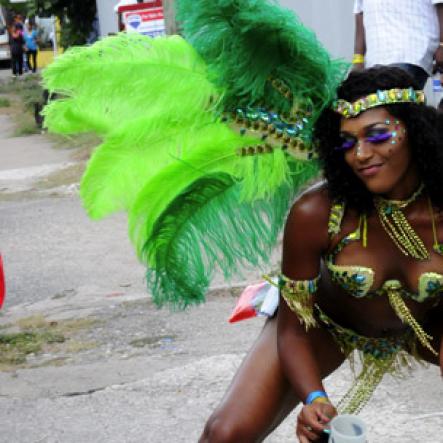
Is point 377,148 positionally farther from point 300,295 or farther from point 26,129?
point 26,129

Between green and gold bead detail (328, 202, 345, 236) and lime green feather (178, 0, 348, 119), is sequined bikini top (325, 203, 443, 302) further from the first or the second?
lime green feather (178, 0, 348, 119)

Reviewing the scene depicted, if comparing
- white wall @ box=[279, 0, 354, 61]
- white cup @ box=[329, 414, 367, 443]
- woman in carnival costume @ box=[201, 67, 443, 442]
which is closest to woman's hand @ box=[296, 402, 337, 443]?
woman in carnival costume @ box=[201, 67, 443, 442]

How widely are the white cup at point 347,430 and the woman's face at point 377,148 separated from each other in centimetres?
65

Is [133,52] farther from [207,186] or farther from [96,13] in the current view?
[96,13]

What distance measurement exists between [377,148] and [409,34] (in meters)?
2.53

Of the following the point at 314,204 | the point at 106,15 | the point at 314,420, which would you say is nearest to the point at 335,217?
the point at 314,204

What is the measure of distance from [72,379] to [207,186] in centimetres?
205

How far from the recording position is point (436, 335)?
3.04 meters

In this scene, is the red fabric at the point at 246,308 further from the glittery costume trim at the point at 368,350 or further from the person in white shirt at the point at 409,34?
the person in white shirt at the point at 409,34

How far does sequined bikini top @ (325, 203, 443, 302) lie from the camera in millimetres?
2811

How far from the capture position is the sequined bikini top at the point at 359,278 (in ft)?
9.22

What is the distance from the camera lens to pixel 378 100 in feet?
8.86

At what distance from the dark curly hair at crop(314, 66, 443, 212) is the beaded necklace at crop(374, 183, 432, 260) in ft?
0.14

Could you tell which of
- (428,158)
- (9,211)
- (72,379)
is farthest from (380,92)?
(9,211)
